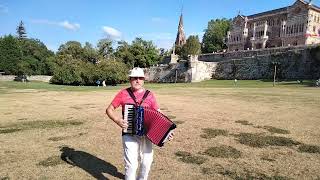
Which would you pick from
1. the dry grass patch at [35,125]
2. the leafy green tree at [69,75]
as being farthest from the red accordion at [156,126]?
the leafy green tree at [69,75]

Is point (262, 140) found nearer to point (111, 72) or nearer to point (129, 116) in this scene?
point (129, 116)

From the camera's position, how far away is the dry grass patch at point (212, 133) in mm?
12516

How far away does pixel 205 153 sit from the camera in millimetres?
10336

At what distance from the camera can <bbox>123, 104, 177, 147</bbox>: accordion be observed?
271 inches

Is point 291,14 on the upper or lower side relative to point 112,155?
upper

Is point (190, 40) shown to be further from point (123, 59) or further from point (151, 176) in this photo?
point (151, 176)

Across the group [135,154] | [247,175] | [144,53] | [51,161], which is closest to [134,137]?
[135,154]

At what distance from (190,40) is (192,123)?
8468 cm

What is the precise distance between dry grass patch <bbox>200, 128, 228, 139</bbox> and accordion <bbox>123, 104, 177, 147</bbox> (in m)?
5.70

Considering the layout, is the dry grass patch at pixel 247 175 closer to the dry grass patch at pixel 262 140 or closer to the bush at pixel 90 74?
the dry grass patch at pixel 262 140

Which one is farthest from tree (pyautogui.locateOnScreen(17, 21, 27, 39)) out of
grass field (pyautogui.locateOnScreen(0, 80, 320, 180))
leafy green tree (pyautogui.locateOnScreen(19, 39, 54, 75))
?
grass field (pyautogui.locateOnScreen(0, 80, 320, 180))

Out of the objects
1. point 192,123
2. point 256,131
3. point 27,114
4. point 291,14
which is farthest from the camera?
point 291,14

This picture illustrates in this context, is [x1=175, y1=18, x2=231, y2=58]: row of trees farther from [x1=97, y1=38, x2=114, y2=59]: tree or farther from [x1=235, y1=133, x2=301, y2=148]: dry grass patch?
[x1=235, y1=133, x2=301, y2=148]: dry grass patch

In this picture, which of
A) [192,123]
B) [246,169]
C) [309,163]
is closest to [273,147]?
[309,163]
